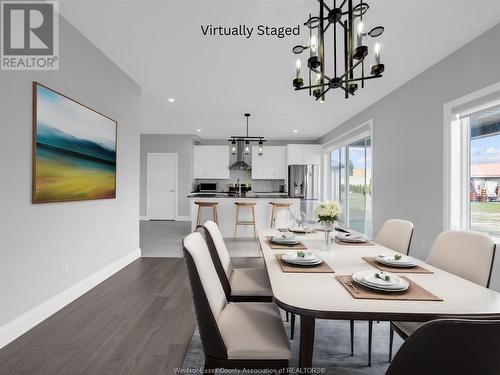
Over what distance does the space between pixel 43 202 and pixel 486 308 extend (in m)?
2.89

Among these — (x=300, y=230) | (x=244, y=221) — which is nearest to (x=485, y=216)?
(x=300, y=230)

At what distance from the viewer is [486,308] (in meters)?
1.03

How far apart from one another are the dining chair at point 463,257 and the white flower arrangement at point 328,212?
2.29ft

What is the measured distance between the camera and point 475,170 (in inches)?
117

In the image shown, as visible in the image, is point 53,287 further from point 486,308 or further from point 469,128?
point 469,128

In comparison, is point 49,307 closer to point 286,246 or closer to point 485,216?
point 286,246

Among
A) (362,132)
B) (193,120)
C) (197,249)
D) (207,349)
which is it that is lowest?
(207,349)

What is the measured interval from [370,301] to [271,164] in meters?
7.28

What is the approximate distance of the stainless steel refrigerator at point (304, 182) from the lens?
7.64 m

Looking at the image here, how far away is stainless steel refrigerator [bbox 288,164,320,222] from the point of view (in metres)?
7.64

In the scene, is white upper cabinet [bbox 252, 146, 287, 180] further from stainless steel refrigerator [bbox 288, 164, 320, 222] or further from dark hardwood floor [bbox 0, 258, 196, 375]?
dark hardwood floor [bbox 0, 258, 196, 375]

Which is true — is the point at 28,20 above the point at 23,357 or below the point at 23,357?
above

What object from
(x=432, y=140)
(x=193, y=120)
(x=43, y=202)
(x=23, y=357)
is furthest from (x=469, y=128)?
(x=193, y=120)

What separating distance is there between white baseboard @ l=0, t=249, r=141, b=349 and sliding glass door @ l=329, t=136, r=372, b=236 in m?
4.32
